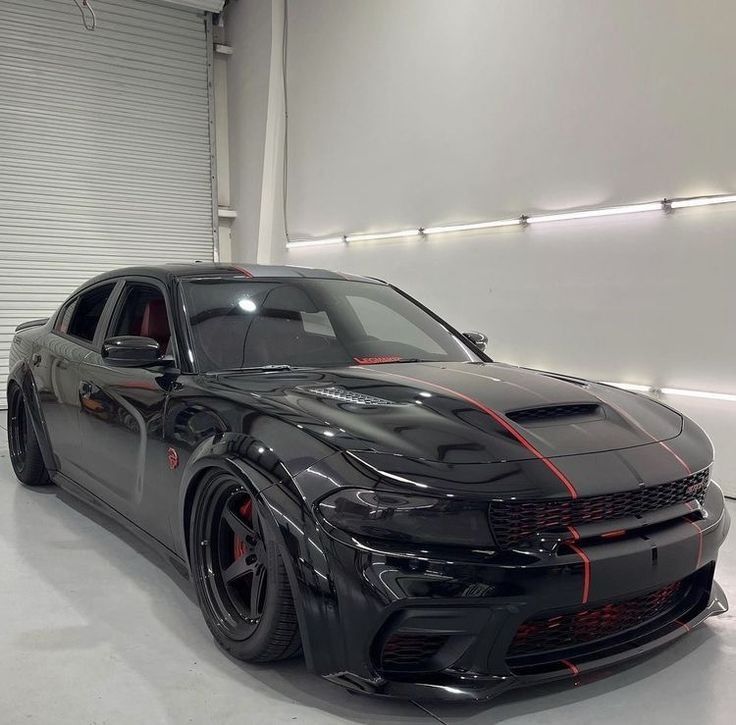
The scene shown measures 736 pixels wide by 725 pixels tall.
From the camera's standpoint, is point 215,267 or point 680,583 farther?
point 215,267

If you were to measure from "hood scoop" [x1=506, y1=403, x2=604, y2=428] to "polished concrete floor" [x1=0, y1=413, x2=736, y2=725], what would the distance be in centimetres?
69

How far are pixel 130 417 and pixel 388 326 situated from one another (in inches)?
40.7

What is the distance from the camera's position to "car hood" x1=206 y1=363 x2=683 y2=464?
1.84m

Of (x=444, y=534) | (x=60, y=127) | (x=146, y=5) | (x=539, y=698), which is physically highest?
(x=146, y=5)

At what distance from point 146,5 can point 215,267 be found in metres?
7.19

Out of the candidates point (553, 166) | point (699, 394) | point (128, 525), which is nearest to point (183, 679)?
point (128, 525)

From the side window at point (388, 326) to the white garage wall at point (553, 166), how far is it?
6.61 ft

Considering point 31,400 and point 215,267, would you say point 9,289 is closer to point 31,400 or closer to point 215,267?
point 31,400

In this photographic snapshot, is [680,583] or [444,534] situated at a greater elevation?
[444,534]

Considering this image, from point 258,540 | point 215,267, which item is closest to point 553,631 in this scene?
point 258,540

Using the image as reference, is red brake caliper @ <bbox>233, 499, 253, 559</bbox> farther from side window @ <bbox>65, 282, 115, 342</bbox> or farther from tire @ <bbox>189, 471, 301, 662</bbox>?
side window @ <bbox>65, 282, 115, 342</bbox>

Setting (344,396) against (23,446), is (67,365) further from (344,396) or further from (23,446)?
(344,396)

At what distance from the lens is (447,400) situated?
6.82 feet

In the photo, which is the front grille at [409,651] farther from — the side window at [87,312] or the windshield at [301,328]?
the side window at [87,312]
